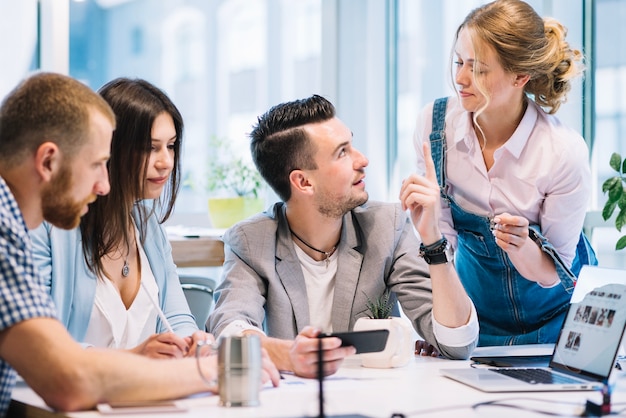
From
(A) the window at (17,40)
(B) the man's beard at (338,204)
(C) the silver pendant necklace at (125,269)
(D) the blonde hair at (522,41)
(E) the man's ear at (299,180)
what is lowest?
(C) the silver pendant necklace at (125,269)

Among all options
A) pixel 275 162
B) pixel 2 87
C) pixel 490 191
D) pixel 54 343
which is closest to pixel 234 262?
pixel 275 162

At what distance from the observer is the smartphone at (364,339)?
5.52ft

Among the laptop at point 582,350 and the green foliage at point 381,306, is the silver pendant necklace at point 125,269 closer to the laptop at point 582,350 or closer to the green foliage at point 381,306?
the green foliage at point 381,306

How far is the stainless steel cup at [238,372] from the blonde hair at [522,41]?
118 cm

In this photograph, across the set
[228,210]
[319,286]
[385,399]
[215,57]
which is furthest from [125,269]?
[215,57]

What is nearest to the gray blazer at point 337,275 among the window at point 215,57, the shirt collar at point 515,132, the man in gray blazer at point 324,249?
the man in gray blazer at point 324,249

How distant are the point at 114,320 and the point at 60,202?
2.14 feet

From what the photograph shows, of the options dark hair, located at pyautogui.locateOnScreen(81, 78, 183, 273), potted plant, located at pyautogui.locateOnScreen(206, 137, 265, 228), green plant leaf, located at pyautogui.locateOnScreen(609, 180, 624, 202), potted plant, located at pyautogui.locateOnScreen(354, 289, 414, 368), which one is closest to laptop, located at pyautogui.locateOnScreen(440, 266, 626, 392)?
potted plant, located at pyautogui.locateOnScreen(354, 289, 414, 368)

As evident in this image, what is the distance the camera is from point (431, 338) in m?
2.12

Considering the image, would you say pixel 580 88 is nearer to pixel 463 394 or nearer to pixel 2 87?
pixel 463 394

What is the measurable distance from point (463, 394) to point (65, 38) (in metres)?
3.05

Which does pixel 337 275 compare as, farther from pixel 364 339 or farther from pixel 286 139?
pixel 364 339

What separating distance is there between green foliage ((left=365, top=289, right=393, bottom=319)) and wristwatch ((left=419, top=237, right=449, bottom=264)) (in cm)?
16

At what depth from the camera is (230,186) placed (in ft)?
13.9
